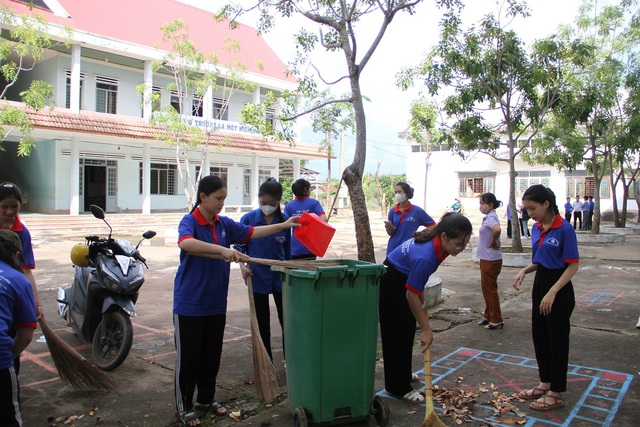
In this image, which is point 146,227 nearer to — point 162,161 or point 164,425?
point 162,161

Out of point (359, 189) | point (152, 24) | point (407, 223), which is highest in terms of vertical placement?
point (152, 24)

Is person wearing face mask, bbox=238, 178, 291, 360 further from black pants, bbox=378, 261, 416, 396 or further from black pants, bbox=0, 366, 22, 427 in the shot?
black pants, bbox=0, 366, 22, 427

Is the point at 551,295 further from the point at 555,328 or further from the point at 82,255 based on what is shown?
the point at 82,255

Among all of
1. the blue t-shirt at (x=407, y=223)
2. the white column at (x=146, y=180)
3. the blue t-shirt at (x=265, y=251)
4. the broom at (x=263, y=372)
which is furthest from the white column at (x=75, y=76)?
the broom at (x=263, y=372)

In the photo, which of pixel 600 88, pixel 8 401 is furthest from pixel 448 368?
pixel 600 88

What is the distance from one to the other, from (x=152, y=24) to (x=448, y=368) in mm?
20584

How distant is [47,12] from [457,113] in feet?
47.3

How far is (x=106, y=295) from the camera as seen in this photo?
166 inches

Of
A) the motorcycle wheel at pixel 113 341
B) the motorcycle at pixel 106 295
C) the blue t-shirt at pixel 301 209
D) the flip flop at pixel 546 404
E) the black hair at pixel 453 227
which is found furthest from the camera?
the blue t-shirt at pixel 301 209

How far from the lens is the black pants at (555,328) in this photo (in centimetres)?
340

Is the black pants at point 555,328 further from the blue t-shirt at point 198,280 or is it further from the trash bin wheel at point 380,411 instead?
the blue t-shirt at point 198,280

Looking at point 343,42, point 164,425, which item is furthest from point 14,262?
point 343,42

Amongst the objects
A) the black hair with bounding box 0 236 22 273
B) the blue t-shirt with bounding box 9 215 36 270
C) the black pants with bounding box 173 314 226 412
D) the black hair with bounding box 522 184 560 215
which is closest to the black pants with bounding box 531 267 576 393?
the black hair with bounding box 522 184 560 215

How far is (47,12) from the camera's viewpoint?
56.5 feet
